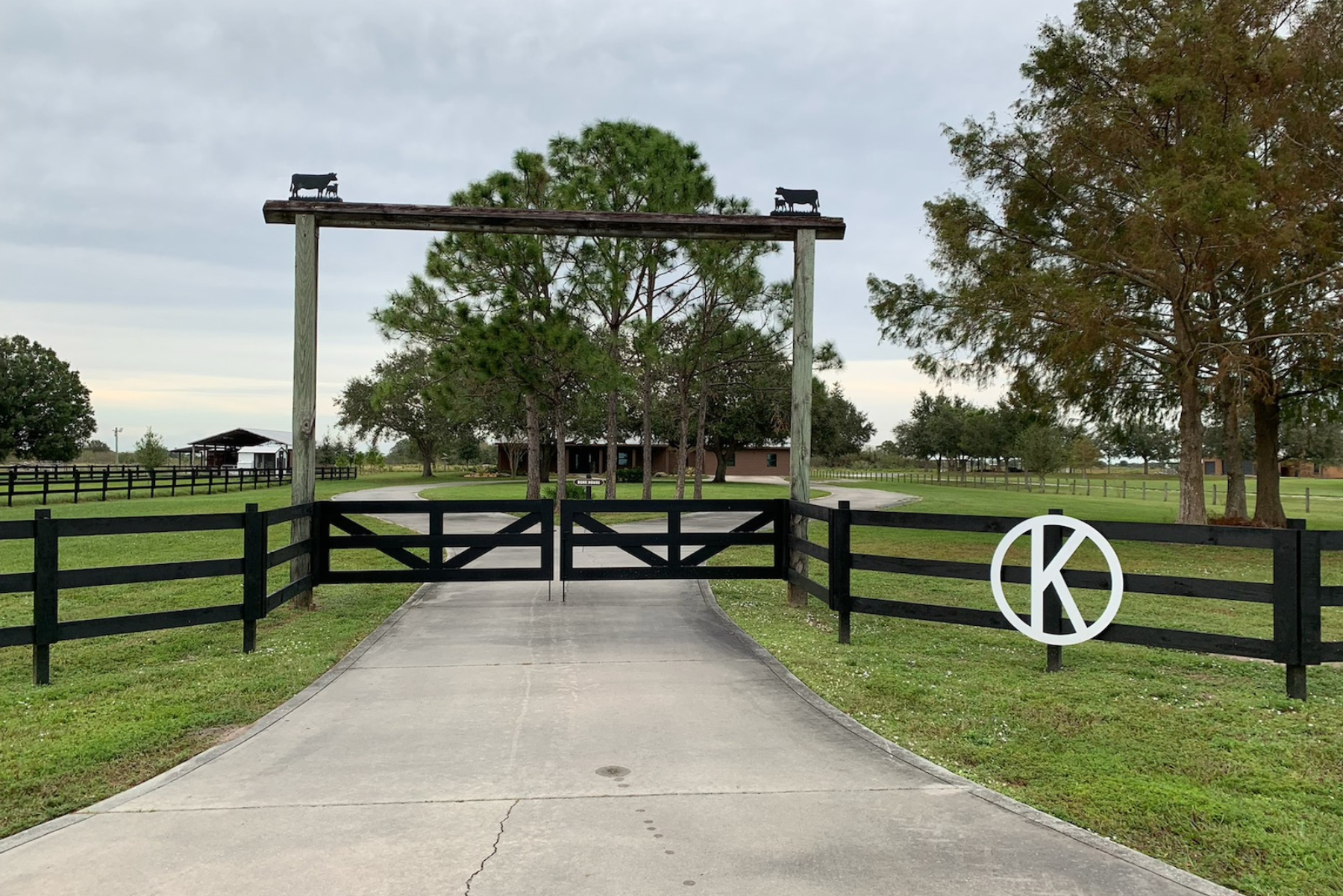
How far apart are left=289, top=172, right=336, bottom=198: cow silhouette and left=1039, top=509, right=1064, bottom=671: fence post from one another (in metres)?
7.94

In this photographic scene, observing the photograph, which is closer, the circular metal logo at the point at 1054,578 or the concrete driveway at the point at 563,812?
the concrete driveway at the point at 563,812

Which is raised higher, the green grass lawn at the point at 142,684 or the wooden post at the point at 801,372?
the wooden post at the point at 801,372

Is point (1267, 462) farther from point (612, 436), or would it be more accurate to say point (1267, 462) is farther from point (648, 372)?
point (612, 436)

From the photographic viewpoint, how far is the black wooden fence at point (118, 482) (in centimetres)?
2681

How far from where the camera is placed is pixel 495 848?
3.33m

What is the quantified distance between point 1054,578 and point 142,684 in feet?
21.8

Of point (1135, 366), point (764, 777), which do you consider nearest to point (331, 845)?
point (764, 777)

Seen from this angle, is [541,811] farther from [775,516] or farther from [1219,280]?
[1219,280]

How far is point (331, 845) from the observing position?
3359 mm

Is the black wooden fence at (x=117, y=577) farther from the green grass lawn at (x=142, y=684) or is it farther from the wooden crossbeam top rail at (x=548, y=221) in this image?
the wooden crossbeam top rail at (x=548, y=221)

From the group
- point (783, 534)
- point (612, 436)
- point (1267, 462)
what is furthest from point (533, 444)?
point (1267, 462)

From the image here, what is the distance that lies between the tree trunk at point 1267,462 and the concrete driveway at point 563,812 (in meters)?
20.9

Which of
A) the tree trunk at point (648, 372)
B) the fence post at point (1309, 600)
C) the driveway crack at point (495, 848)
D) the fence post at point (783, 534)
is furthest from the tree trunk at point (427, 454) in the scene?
the driveway crack at point (495, 848)

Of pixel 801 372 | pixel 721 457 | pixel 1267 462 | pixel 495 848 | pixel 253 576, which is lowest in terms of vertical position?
pixel 495 848
